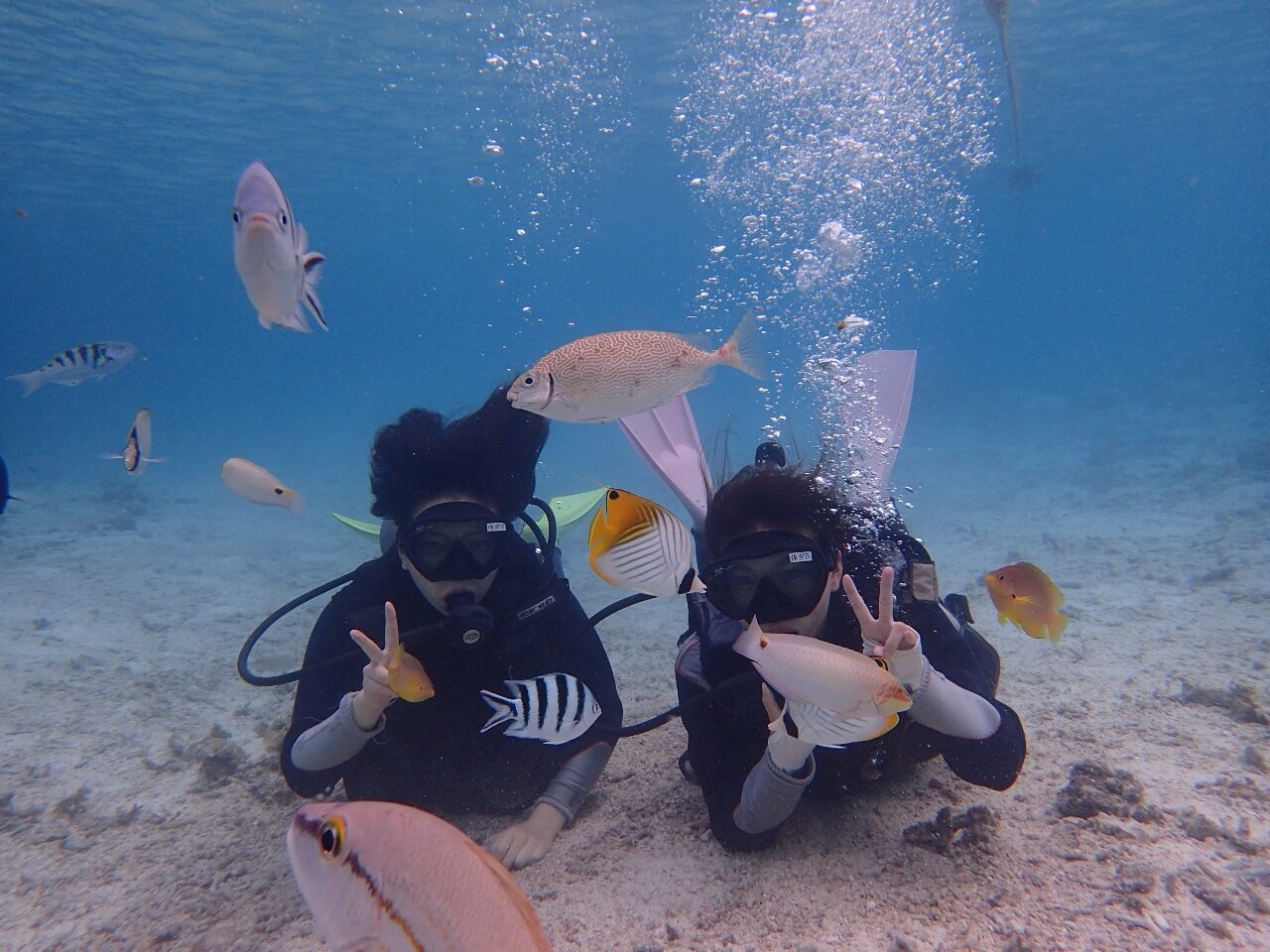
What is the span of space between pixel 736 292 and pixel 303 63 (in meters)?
68.8

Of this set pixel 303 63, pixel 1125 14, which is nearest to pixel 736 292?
pixel 1125 14

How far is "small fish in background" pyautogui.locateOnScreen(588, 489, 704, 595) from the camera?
1756 mm

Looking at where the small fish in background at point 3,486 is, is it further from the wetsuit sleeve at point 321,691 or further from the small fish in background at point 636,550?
the small fish in background at point 636,550

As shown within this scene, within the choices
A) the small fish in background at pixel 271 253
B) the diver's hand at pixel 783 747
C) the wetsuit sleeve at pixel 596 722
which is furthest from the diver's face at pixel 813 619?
the small fish in background at pixel 271 253

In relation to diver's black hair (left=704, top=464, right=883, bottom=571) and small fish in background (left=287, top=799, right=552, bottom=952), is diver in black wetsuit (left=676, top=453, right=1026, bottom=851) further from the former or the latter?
small fish in background (left=287, top=799, right=552, bottom=952)

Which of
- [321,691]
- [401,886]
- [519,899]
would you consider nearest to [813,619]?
[519,899]

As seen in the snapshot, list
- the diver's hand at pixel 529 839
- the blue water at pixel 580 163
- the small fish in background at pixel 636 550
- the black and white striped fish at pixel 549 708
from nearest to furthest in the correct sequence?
the small fish in background at pixel 636 550
the black and white striped fish at pixel 549 708
the diver's hand at pixel 529 839
the blue water at pixel 580 163

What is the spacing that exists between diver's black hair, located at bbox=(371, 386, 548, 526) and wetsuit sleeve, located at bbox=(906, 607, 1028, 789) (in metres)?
2.23

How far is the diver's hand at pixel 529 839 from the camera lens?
303cm

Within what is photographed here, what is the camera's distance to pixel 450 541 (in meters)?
3.20

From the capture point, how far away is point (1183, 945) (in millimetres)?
2057

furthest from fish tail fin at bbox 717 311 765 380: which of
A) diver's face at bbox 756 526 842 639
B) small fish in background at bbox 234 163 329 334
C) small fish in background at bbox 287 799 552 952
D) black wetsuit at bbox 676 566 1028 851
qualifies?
small fish in background at bbox 287 799 552 952

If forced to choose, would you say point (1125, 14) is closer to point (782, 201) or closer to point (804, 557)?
point (782, 201)

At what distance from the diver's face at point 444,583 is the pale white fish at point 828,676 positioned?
1.96 meters
